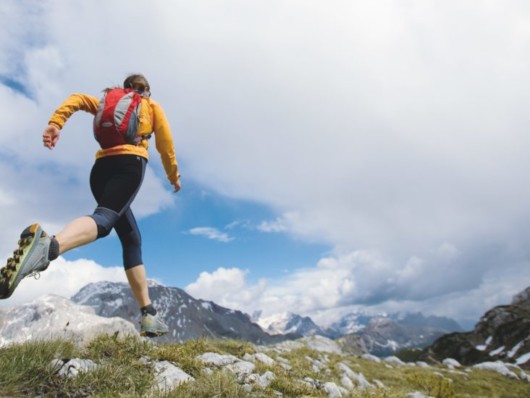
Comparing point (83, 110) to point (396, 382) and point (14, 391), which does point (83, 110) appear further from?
point (396, 382)

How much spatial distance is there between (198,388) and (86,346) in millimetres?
2321

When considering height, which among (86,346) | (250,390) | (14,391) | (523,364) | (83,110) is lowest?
(523,364)

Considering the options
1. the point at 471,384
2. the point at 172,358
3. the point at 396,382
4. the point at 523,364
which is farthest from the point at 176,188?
the point at 523,364

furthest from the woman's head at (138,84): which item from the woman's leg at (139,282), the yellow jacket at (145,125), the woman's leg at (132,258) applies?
the woman's leg at (139,282)

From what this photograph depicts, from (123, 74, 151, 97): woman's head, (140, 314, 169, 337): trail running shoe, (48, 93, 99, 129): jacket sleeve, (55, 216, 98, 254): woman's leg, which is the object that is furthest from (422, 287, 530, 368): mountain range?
(48, 93, 99, 129): jacket sleeve

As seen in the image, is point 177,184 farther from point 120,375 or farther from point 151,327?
point 120,375

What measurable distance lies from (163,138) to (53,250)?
251cm

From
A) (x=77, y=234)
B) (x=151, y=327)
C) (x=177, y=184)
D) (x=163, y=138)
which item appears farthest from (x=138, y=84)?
(x=151, y=327)

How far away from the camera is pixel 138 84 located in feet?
20.0

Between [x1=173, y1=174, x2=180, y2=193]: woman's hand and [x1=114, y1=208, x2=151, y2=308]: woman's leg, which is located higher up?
[x1=173, y1=174, x2=180, y2=193]: woman's hand

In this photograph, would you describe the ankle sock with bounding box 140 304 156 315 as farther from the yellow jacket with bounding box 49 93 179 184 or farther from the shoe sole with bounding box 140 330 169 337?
the yellow jacket with bounding box 49 93 179 184

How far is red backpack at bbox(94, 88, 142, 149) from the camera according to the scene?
5.29 metres

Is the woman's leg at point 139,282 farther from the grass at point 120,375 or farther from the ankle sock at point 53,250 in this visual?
the ankle sock at point 53,250

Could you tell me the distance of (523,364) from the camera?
142 feet
